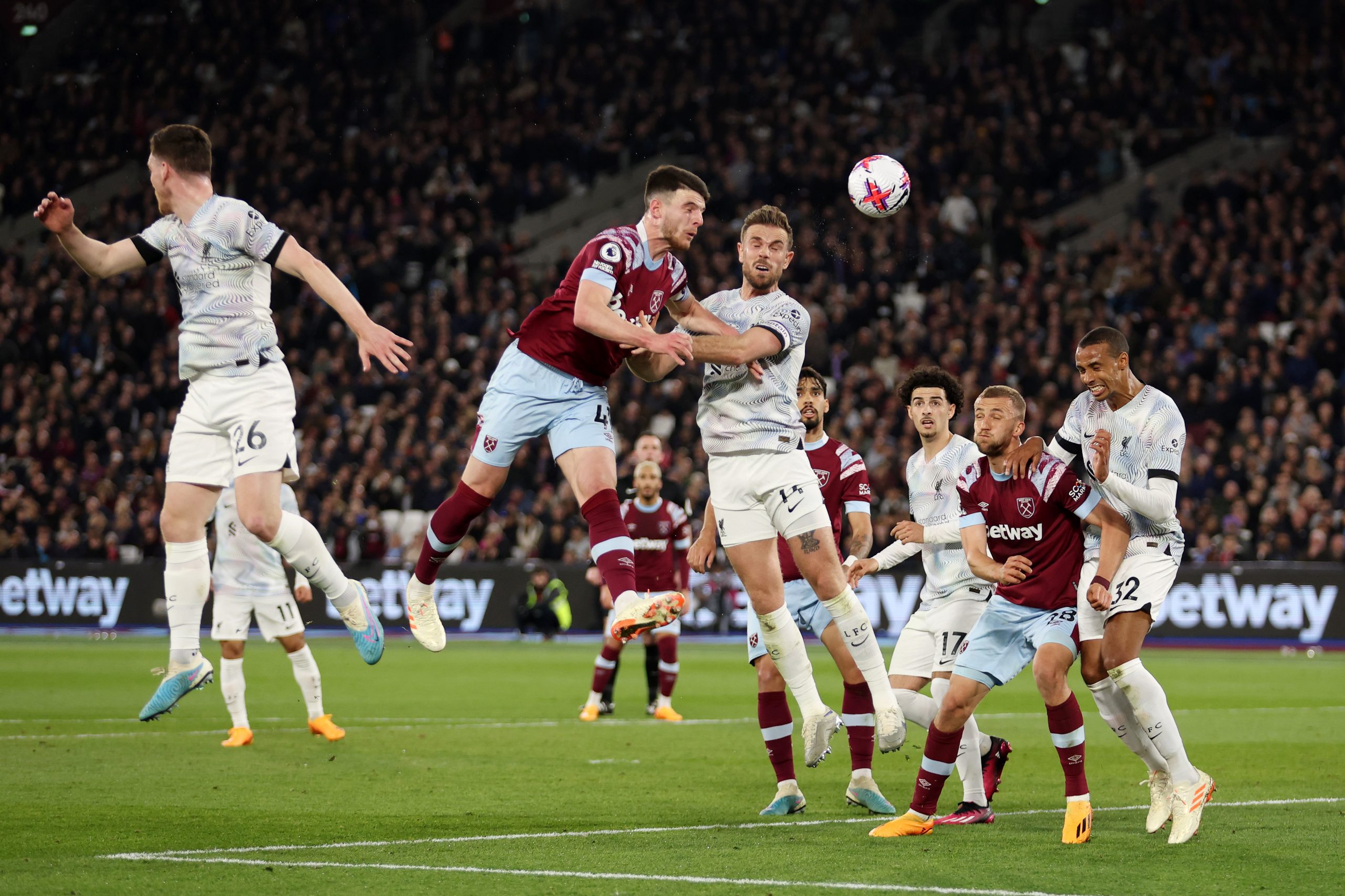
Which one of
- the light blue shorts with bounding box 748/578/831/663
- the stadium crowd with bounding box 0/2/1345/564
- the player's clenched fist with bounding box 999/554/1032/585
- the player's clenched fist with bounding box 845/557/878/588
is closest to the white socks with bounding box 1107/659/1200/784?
the player's clenched fist with bounding box 999/554/1032/585

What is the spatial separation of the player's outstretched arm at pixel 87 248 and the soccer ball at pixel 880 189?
4479mm

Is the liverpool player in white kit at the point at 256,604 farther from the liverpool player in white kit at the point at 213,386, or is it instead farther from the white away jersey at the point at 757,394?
the white away jersey at the point at 757,394

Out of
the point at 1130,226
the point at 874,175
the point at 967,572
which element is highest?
the point at 1130,226

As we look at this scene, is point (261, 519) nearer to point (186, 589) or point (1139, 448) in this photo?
point (186, 589)

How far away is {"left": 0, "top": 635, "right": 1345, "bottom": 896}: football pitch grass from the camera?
271 inches

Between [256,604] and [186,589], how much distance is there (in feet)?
14.2

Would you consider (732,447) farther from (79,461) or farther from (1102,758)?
(79,461)

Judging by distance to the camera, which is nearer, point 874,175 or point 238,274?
point 238,274

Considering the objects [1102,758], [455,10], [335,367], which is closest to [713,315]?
[1102,758]

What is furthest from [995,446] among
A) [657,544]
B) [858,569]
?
[657,544]

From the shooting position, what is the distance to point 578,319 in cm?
786

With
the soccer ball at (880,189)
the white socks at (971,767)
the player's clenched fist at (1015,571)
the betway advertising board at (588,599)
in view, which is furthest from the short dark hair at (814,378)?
the betway advertising board at (588,599)

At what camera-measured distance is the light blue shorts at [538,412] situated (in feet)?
27.1

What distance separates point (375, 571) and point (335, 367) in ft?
17.4
